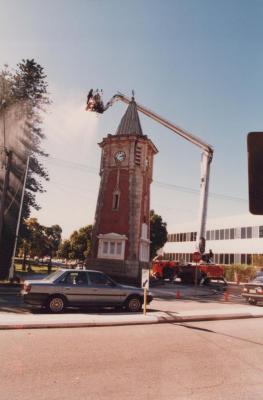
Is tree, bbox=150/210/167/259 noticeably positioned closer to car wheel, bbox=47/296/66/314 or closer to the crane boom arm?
the crane boom arm

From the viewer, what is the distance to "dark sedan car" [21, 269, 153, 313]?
512 inches

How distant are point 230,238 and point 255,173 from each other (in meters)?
49.3

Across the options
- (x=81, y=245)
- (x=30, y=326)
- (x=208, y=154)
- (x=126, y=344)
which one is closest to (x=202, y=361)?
(x=126, y=344)

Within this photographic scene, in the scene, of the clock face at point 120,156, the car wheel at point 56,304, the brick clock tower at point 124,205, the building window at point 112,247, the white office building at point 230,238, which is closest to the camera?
the car wheel at point 56,304

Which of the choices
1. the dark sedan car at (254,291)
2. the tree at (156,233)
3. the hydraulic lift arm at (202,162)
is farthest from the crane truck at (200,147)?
the tree at (156,233)

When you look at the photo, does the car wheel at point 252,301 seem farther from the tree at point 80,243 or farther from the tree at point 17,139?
the tree at point 80,243

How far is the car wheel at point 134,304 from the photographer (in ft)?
48.0

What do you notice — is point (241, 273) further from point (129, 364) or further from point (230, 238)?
point (129, 364)

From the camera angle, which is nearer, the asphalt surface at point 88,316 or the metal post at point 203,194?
the asphalt surface at point 88,316

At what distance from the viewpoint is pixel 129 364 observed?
24.0ft

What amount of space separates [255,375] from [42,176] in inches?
1241

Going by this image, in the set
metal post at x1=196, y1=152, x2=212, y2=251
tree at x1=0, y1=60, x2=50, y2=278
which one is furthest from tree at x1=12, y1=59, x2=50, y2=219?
metal post at x1=196, y1=152, x2=212, y2=251

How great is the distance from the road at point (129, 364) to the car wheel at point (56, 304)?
2854mm

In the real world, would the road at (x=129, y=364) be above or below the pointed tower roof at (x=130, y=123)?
below
